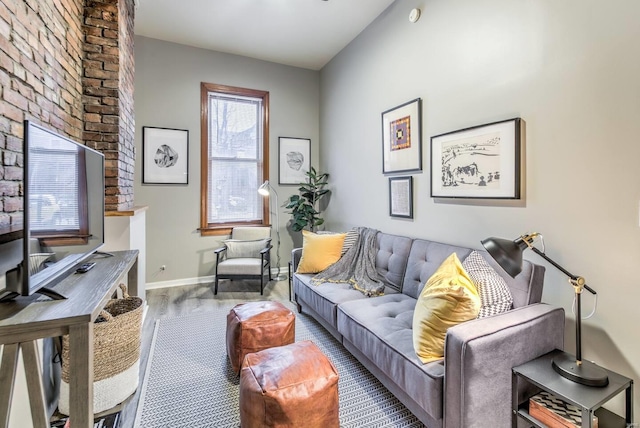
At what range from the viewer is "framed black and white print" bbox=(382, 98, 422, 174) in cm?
286

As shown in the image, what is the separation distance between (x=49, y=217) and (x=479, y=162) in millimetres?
2514

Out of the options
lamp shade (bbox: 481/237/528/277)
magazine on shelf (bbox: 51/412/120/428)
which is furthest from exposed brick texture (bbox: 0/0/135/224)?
lamp shade (bbox: 481/237/528/277)

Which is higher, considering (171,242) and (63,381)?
(171,242)

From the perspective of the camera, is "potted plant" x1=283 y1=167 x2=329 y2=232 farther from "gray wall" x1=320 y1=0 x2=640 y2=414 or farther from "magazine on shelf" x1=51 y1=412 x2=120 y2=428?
"magazine on shelf" x1=51 y1=412 x2=120 y2=428

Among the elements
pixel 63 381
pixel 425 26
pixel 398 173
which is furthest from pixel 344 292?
pixel 425 26

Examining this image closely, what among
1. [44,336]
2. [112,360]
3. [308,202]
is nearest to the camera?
[44,336]

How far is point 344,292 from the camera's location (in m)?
2.61

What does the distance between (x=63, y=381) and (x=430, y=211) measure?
2781mm

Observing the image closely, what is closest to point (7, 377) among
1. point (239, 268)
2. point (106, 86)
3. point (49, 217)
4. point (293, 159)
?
point (49, 217)

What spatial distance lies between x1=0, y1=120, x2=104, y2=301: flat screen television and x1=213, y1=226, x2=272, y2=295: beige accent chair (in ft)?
6.60

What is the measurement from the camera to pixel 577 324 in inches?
56.4

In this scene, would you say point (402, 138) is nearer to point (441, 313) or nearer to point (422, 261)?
point (422, 261)

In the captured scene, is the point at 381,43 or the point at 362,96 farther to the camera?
the point at 362,96

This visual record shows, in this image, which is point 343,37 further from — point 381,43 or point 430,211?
point 430,211
